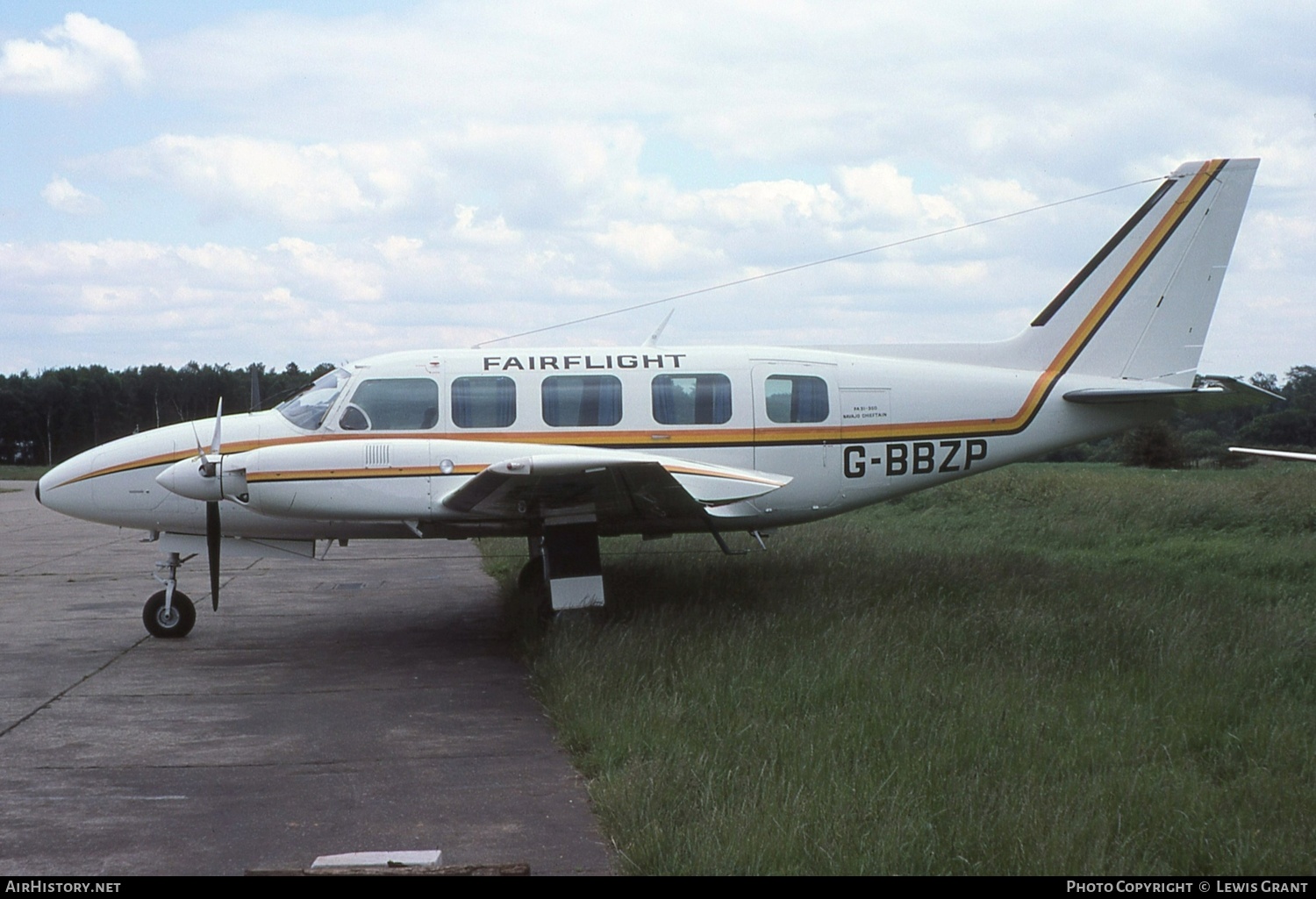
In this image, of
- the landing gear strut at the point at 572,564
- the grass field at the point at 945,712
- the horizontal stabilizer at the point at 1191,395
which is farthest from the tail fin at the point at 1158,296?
the landing gear strut at the point at 572,564

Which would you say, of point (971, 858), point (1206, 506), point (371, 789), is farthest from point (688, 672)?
point (1206, 506)

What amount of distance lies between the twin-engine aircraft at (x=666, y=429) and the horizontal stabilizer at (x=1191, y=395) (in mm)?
26

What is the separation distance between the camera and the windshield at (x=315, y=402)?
11.0 meters

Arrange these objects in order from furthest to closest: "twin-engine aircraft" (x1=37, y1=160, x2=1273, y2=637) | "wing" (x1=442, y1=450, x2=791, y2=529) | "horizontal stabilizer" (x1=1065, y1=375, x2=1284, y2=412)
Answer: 1. "horizontal stabilizer" (x1=1065, y1=375, x2=1284, y2=412)
2. "twin-engine aircraft" (x1=37, y1=160, x2=1273, y2=637)
3. "wing" (x1=442, y1=450, x2=791, y2=529)

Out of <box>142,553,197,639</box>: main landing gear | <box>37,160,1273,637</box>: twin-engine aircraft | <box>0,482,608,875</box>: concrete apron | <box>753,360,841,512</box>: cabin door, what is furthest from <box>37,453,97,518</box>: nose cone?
<box>753,360,841,512</box>: cabin door

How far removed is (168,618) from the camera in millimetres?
10945

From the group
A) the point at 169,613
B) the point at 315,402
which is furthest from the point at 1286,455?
the point at 169,613

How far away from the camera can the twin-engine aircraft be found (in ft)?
33.0

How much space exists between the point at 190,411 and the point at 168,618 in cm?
666

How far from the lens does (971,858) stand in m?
5.07

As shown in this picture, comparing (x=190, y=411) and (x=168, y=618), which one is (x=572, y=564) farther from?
(x=190, y=411)

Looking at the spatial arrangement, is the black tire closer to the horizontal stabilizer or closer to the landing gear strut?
the landing gear strut

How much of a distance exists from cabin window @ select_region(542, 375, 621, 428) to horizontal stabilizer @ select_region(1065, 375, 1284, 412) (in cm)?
→ 493
